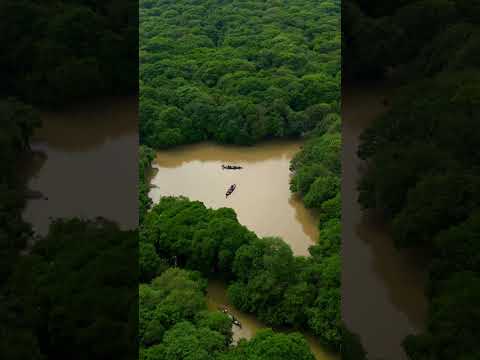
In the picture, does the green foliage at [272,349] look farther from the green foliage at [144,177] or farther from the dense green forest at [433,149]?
the green foliage at [144,177]

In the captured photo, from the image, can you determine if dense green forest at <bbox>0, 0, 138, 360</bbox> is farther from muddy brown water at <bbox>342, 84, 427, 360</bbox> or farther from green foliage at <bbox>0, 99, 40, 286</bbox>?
muddy brown water at <bbox>342, 84, 427, 360</bbox>

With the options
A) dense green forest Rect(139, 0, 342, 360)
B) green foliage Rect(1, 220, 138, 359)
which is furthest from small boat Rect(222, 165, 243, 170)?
green foliage Rect(1, 220, 138, 359)

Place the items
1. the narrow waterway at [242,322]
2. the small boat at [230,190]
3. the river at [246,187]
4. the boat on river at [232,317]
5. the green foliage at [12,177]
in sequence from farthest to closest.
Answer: the small boat at [230,190]
the river at [246,187]
the boat on river at [232,317]
the narrow waterway at [242,322]
the green foliage at [12,177]

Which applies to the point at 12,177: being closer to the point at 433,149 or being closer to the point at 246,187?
the point at 246,187

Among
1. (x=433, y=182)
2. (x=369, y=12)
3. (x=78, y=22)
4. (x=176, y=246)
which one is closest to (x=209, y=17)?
(x=369, y=12)

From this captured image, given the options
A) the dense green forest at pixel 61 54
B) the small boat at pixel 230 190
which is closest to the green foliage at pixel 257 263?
the small boat at pixel 230 190

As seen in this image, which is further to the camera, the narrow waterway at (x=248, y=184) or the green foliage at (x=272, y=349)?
the narrow waterway at (x=248, y=184)

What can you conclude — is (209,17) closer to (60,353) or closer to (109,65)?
(109,65)
